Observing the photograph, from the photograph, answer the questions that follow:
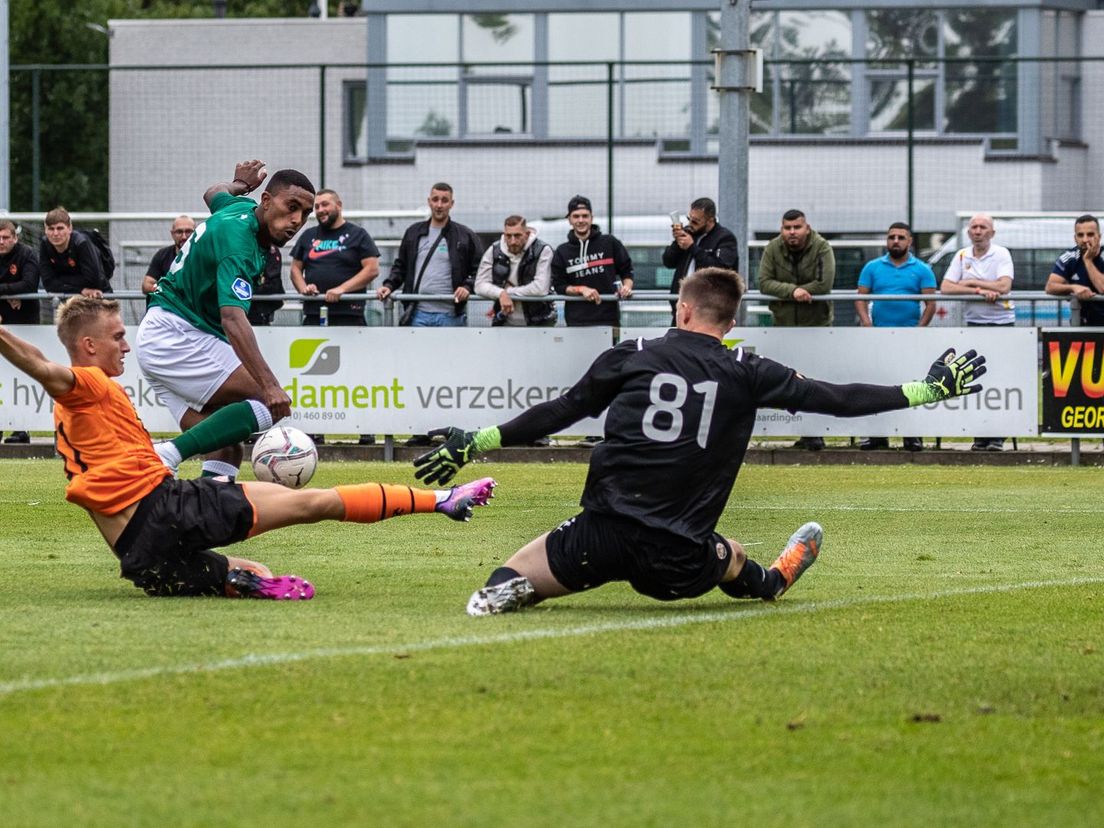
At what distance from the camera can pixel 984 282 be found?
17250mm

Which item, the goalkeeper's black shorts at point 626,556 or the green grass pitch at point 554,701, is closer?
the green grass pitch at point 554,701

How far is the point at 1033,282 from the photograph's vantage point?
2580 centimetres

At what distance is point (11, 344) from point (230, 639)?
143cm

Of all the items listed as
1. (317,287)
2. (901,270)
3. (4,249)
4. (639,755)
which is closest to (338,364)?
(317,287)

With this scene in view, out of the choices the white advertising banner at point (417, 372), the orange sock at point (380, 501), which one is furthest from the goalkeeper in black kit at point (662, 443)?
the white advertising banner at point (417, 372)

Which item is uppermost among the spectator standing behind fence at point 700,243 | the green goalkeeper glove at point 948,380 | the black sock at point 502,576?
the spectator standing behind fence at point 700,243

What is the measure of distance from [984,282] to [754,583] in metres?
10.3

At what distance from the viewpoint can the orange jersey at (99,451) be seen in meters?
7.38

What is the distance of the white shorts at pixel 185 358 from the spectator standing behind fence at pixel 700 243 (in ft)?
24.9

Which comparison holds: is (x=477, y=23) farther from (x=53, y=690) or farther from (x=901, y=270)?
(x=53, y=690)

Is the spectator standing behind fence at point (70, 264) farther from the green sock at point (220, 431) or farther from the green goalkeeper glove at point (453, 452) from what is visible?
the green goalkeeper glove at point (453, 452)

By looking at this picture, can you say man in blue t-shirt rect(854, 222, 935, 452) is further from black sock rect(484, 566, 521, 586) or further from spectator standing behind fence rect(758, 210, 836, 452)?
black sock rect(484, 566, 521, 586)

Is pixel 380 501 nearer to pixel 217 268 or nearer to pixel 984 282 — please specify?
pixel 217 268

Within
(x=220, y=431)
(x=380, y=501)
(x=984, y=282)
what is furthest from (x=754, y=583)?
(x=984, y=282)
